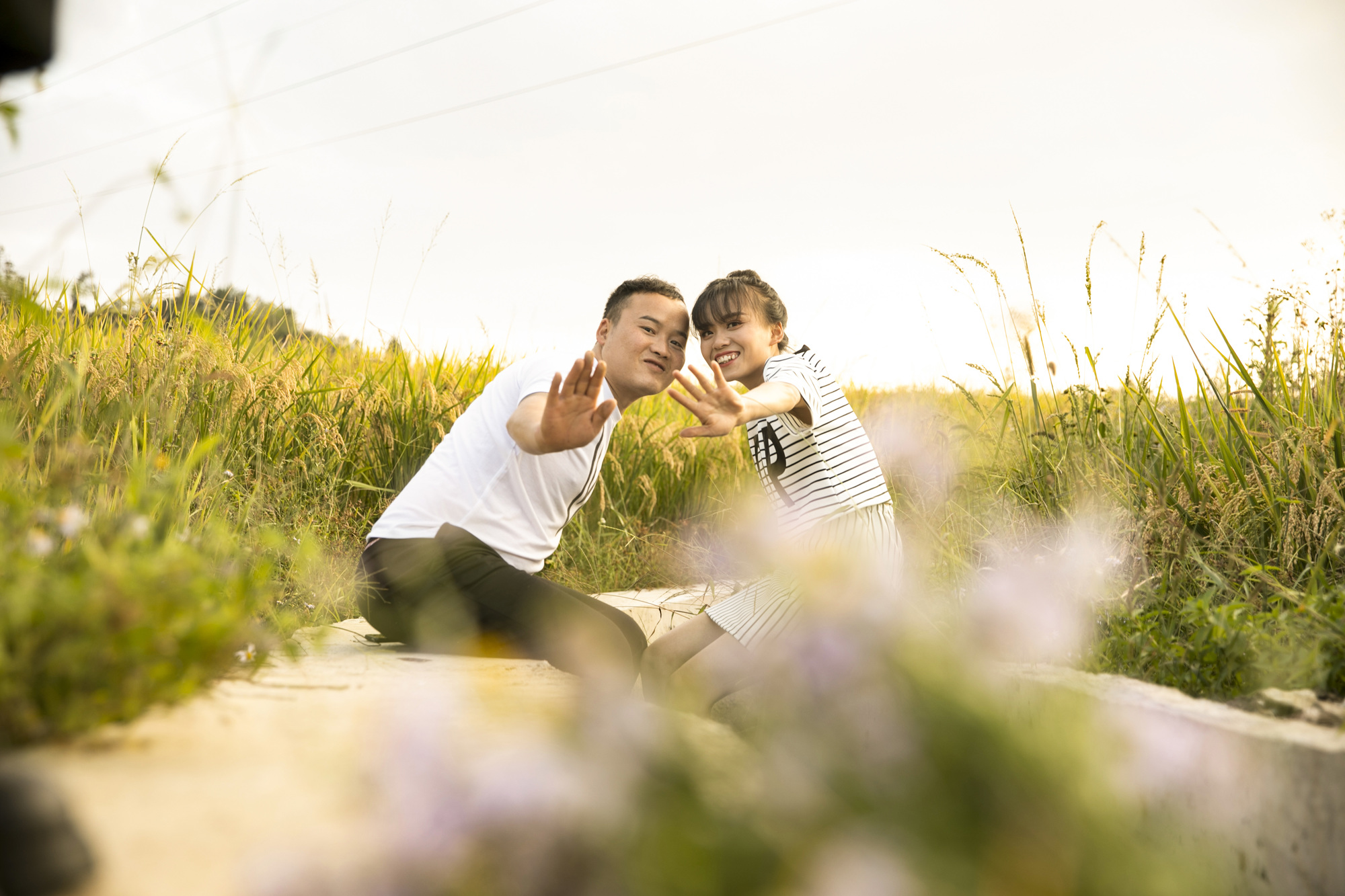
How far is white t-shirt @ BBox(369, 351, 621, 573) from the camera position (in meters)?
2.79

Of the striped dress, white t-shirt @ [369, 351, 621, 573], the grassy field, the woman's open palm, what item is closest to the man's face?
white t-shirt @ [369, 351, 621, 573]

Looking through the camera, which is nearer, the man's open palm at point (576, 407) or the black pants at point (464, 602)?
the man's open palm at point (576, 407)

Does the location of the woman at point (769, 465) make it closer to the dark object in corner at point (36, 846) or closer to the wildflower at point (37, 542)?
the wildflower at point (37, 542)

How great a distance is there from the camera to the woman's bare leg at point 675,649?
2.63m

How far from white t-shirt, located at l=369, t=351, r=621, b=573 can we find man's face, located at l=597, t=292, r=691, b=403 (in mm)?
219

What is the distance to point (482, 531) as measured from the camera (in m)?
2.80

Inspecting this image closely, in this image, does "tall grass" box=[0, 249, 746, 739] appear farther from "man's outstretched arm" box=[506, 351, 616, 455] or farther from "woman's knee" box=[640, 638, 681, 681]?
"woman's knee" box=[640, 638, 681, 681]

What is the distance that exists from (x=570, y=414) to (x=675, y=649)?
2.88 feet

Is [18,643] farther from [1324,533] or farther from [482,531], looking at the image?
[1324,533]

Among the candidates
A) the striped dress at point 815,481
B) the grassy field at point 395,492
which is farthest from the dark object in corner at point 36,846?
the striped dress at point 815,481

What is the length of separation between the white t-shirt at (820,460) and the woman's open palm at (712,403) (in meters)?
0.47

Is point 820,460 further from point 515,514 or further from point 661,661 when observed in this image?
point 515,514

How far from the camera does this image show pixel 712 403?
85.7 inches

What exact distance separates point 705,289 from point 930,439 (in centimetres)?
217
